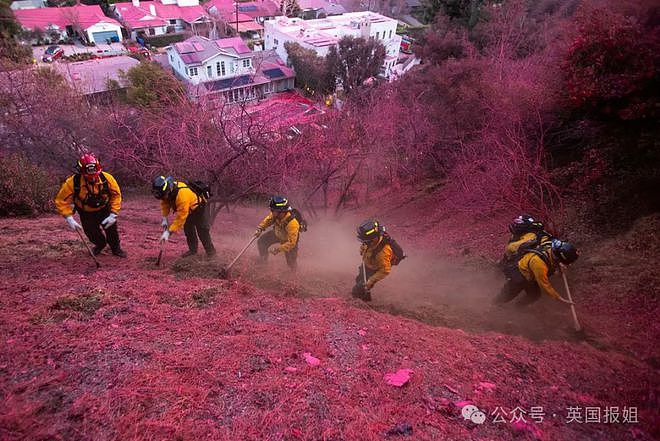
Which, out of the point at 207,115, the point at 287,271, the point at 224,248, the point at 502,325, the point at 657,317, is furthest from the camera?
the point at 207,115

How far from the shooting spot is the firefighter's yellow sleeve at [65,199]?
240 inches

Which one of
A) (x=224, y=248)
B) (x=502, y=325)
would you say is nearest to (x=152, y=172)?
(x=224, y=248)

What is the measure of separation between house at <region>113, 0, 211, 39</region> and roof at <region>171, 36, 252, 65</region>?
558 inches

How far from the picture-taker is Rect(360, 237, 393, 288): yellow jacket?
251 inches

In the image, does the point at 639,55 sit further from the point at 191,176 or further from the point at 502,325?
the point at 191,176

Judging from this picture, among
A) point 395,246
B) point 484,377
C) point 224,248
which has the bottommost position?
point 224,248

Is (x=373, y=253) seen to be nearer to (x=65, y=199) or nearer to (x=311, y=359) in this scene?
(x=311, y=359)

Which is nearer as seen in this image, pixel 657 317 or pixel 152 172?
pixel 657 317

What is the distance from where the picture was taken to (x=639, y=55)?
8.31m

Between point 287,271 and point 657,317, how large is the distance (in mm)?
6230

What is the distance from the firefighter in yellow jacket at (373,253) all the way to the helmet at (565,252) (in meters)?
2.46

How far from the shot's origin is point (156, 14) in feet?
137

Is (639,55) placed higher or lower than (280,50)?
higher

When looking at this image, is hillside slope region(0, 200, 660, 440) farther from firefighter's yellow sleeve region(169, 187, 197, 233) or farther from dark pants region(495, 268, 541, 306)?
firefighter's yellow sleeve region(169, 187, 197, 233)
